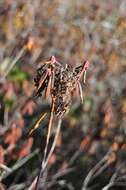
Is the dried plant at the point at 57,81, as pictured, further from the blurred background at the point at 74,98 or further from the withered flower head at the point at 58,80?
the blurred background at the point at 74,98

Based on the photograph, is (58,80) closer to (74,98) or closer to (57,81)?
(57,81)

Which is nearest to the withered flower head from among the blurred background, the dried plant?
the dried plant

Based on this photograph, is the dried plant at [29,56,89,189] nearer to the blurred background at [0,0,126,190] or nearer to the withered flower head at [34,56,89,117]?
the withered flower head at [34,56,89,117]

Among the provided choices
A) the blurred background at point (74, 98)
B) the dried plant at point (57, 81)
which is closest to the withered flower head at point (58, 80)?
the dried plant at point (57, 81)

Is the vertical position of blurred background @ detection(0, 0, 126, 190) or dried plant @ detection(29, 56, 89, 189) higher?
blurred background @ detection(0, 0, 126, 190)

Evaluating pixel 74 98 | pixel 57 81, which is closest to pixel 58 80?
pixel 57 81

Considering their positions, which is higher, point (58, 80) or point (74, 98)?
point (74, 98)

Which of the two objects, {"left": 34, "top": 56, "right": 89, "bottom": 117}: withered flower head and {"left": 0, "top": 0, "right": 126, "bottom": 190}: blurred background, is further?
{"left": 0, "top": 0, "right": 126, "bottom": 190}: blurred background

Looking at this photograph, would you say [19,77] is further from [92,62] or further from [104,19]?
[104,19]
